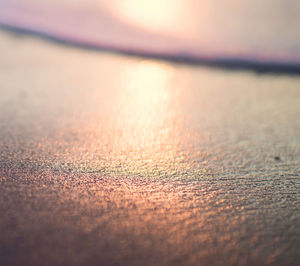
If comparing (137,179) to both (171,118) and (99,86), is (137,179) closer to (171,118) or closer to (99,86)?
(171,118)

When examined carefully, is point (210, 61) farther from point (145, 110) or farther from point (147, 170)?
point (147, 170)

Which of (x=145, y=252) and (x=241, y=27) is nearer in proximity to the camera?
(x=145, y=252)

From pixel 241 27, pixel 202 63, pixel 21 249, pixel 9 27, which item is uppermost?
pixel 241 27

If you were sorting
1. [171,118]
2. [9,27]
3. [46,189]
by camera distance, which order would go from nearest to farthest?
[46,189] < [171,118] < [9,27]

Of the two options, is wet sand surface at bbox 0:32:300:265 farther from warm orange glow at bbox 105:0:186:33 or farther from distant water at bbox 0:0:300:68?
warm orange glow at bbox 105:0:186:33

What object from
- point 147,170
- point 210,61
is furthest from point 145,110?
point 210,61

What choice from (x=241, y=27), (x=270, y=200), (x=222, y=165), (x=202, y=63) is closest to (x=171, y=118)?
(x=222, y=165)
